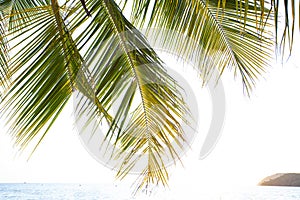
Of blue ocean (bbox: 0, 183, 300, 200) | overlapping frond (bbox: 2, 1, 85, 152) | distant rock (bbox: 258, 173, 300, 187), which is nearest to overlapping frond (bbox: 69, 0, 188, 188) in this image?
overlapping frond (bbox: 2, 1, 85, 152)

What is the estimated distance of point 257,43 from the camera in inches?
87.4

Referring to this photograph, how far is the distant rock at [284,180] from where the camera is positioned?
64.5 meters

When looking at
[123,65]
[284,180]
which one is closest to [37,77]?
[123,65]

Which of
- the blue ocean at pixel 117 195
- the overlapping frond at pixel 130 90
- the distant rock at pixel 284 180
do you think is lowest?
the distant rock at pixel 284 180

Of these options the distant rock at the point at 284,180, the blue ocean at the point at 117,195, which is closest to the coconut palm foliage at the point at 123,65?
the blue ocean at the point at 117,195

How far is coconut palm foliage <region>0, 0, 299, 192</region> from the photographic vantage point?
1856mm

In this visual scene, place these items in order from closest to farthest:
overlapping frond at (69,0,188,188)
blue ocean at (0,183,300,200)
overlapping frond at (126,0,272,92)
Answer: overlapping frond at (69,0,188,188)
overlapping frond at (126,0,272,92)
blue ocean at (0,183,300,200)

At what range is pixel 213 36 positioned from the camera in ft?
7.50

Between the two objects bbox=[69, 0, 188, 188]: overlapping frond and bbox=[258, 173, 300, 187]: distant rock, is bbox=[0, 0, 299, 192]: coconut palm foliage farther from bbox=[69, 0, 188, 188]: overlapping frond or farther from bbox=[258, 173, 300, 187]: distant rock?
bbox=[258, 173, 300, 187]: distant rock

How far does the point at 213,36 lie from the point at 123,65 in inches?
22.2

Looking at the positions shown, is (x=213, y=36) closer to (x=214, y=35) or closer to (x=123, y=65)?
(x=214, y=35)

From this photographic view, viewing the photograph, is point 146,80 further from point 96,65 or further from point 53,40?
point 53,40

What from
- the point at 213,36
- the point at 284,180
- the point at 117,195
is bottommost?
the point at 284,180

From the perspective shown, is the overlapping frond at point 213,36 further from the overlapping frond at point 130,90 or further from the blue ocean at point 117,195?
the blue ocean at point 117,195
